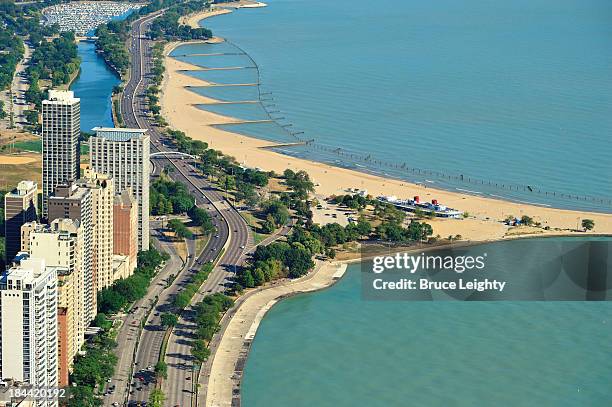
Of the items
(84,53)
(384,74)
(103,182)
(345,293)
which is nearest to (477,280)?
(345,293)

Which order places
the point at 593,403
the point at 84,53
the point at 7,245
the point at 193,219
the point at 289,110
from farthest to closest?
the point at 84,53
the point at 289,110
the point at 193,219
the point at 7,245
the point at 593,403

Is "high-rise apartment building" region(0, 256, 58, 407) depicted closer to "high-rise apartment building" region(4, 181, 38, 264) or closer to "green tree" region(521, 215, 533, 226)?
"high-rise apartment building" region(4, 181, 38, 264)

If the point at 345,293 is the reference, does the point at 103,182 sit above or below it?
above

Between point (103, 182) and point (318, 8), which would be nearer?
point (103, 182)

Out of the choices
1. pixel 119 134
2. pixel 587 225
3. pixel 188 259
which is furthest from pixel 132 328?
pixel 587 225

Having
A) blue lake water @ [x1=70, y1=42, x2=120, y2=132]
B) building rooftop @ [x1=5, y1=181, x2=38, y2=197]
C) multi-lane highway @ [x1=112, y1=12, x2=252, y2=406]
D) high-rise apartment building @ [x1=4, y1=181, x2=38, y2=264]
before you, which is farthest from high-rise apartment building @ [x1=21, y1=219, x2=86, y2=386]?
blue lake water @ [x1=70, y1=42, x2=120, y2=132]

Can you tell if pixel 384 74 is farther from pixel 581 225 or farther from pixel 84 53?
pixel 581 225
